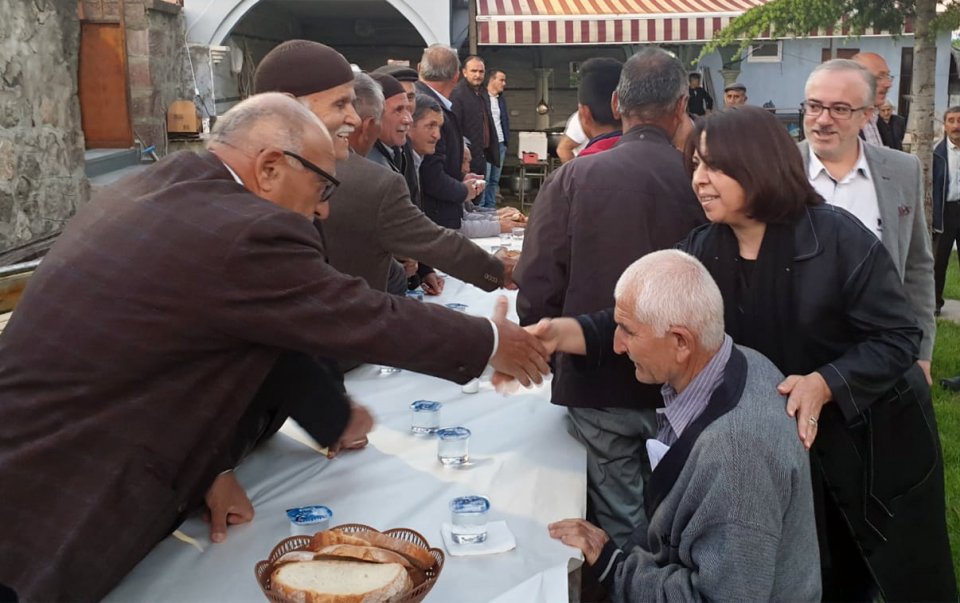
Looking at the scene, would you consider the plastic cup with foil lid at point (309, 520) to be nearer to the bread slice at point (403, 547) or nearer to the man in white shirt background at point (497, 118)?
the bread slice at point (403, 547)

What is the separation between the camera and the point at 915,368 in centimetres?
262

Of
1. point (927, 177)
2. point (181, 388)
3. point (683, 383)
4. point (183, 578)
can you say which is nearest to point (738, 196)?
point (683, 383)

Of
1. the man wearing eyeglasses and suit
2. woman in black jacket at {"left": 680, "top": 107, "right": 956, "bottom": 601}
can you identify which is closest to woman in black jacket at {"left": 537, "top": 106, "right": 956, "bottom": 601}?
woman in black jacket at {"left": 680, "top": 107, "right": 956, "bottom": 601}

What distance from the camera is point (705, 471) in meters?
1.95

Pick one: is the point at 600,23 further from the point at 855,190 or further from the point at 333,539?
the point at 333,539

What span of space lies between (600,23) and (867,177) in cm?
1180

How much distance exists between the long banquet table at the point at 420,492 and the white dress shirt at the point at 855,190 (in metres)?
1.23

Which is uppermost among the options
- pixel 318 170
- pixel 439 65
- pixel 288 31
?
pixel 288 31

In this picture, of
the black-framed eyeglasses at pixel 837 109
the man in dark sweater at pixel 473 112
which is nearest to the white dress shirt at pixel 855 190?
the black-framed eyeglasses at pixel 837 109

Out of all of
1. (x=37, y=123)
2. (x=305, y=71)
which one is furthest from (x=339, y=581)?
(x=37, y=123)

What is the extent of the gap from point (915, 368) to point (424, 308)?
1.46 meters

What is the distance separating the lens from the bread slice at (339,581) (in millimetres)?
1690

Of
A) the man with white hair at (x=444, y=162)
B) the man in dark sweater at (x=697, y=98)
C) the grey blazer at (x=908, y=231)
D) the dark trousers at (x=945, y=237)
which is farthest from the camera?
the man in dark sweater at (x=697, y=98)

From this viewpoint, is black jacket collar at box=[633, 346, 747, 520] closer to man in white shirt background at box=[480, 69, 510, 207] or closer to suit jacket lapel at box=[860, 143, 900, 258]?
suit jacket lapel at box=[860, 143, 900, 258]
